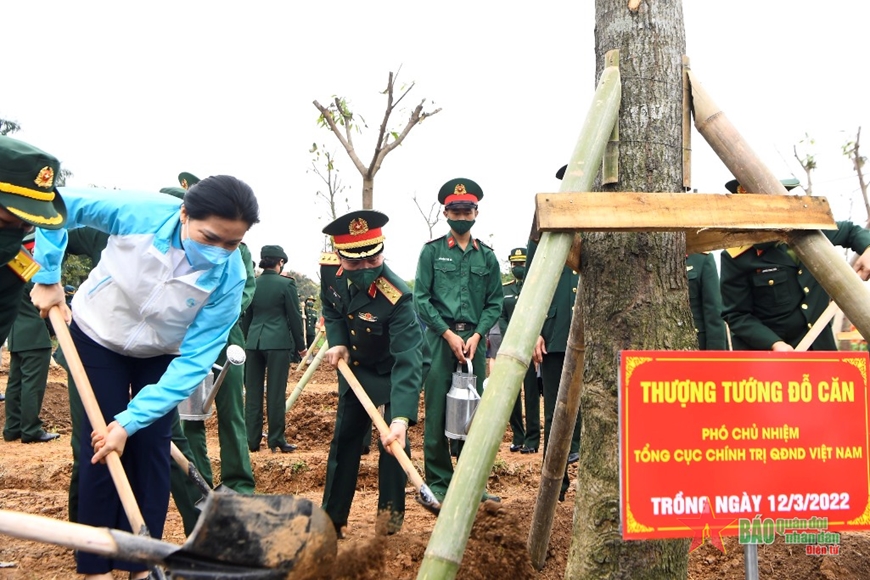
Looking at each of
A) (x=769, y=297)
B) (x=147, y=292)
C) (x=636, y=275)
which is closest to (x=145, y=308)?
(x=147, y=292)

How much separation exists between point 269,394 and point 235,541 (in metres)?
5.81

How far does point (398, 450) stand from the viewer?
372 cm

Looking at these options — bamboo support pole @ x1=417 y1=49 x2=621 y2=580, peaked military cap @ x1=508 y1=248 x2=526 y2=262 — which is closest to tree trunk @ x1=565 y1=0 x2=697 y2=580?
bamboo support pole @ x1=417 y1=49 x2=621 y2=580

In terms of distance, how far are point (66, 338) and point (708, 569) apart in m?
3.16

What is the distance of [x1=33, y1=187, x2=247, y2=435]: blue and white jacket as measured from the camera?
3.04 meters

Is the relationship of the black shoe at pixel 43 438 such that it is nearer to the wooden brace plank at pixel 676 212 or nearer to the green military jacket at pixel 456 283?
the green military jacket at pixel 456 283

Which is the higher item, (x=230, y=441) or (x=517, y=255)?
(x=517, y=255)

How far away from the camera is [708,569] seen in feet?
11.9

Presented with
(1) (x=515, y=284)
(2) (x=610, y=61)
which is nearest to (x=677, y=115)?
(2) (x=610, y=61)

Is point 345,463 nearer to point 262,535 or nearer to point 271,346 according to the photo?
point 262,535

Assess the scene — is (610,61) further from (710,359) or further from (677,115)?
(710,359)

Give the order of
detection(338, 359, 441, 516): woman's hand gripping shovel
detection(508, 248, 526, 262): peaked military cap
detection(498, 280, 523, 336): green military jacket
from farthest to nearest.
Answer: detection(508, 248, 526, 262): peaked military cap < detection(498, 280, 523, 336): green military jacket < detection(338, 359, 441, 516): woman's hand gripping shovel

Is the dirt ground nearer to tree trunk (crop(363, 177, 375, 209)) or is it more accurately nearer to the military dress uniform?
the military dress uniform

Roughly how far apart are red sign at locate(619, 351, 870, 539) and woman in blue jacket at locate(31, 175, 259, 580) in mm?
1729
